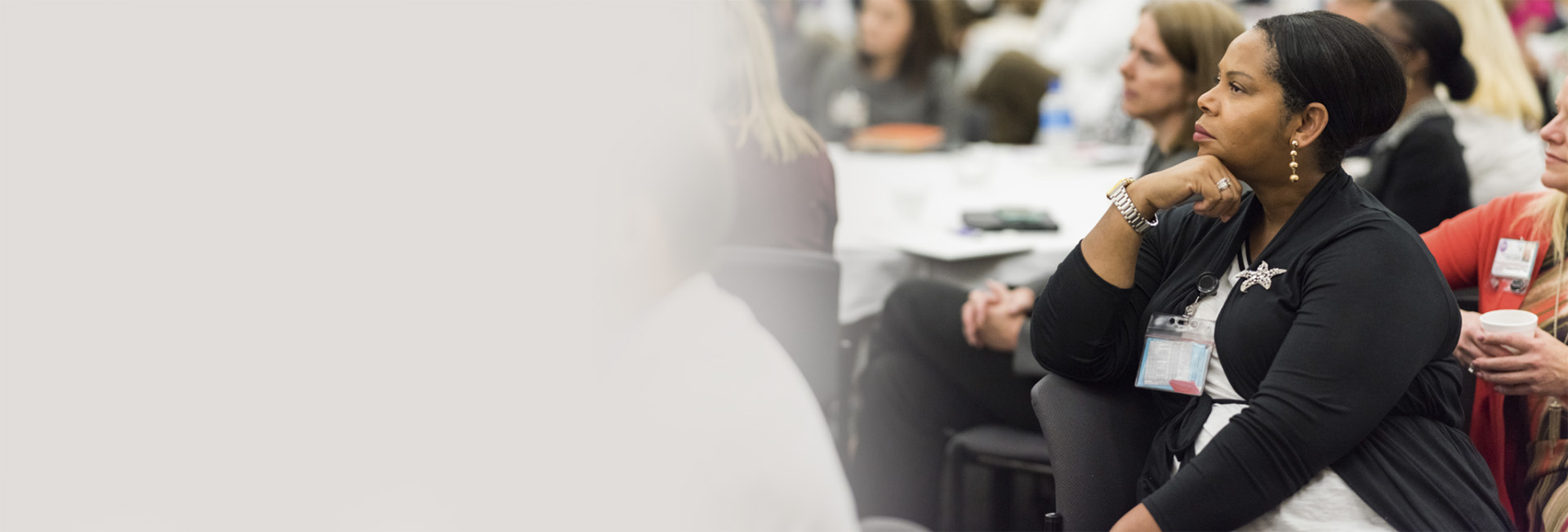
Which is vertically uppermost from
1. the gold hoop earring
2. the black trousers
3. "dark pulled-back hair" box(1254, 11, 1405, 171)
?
"dark pulled-back hair" box(1254, 11, 1405, 171)

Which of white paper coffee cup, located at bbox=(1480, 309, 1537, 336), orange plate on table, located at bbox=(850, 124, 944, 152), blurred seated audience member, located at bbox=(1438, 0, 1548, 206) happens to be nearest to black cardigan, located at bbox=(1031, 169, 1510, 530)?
white paper coffee cup, located at bbox=(1480, 309, 1537, 336)

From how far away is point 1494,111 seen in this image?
240 centimetres

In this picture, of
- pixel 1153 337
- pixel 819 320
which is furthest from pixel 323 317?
pixel 819 320

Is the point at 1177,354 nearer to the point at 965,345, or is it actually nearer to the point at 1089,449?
the point at 1089,449

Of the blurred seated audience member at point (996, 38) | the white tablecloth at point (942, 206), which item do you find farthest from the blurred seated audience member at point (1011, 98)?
the white tablecloth at point (942, 206)

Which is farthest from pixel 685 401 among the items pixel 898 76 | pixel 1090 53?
pixel 1090 53

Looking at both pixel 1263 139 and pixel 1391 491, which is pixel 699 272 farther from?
pixel 1391 491

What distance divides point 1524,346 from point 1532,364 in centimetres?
2

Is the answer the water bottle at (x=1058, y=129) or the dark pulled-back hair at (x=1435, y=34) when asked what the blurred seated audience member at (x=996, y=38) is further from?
the dark pulled-back hair at (x=1435, y=34)

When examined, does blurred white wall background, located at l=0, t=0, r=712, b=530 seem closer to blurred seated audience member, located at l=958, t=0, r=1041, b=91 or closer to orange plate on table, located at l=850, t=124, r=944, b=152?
orange plate on table, located at l=850, t=124, r=944, b=152

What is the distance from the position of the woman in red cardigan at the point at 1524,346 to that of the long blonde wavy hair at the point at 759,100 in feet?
3.72

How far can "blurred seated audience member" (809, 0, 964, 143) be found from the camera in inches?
162

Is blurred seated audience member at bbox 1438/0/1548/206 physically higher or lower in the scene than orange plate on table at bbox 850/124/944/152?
higher

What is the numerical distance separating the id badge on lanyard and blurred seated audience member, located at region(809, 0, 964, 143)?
8.36 feet
